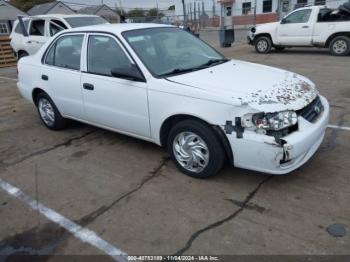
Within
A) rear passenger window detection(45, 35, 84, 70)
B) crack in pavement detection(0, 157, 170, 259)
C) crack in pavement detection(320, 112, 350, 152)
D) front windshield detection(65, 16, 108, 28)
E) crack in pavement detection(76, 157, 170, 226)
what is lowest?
crack in pavement detection(0, 157, 170, 259)

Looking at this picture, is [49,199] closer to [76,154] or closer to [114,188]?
[114,188]

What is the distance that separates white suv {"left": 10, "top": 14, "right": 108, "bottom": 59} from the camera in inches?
420

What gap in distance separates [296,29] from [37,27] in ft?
30.5

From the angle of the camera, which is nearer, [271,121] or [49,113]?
[271,121]

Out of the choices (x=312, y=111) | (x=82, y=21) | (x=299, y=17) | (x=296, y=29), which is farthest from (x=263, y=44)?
(x=312, y=111)

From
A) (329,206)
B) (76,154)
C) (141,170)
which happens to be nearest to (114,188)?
(141,170)

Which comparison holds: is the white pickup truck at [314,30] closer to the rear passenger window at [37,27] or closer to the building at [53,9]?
the rear passenger window at [37,27]

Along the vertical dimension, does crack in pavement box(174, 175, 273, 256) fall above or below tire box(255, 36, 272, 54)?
below

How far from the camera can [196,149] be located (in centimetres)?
368

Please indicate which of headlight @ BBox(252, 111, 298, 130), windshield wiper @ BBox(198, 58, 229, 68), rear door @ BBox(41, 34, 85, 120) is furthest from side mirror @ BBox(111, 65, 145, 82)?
headlight @ BBox(252, 111, 298, 130)

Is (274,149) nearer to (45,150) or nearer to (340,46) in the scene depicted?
(45,150)

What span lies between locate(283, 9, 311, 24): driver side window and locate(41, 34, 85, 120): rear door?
10.2 m

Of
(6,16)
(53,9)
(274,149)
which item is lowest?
(274,149)

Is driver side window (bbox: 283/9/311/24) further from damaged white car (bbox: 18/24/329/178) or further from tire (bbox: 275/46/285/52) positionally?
damaged white car (bbox: 18/24/329/178)
